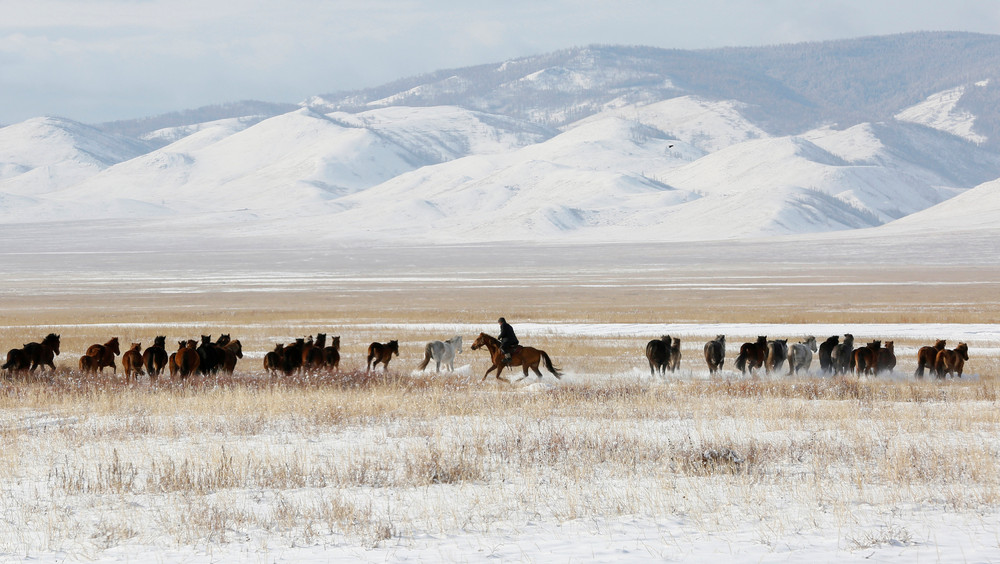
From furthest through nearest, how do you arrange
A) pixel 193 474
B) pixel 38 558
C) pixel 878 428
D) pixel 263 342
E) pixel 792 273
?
pixel 792 273, pixel 263 342, pixel 878 428, pixel 193 474, pixel 38 558

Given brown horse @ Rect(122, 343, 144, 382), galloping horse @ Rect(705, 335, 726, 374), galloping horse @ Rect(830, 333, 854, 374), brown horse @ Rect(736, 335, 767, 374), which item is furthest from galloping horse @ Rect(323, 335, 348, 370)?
galloping horse @ Rect(830, 333, 854, 374)

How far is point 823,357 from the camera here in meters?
21.3

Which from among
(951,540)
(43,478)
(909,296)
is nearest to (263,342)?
(43,478)

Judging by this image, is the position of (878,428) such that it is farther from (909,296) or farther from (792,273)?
(792,273)

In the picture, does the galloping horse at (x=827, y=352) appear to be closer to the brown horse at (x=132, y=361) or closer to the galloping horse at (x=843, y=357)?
the galloping horse at (x=843, y=357)

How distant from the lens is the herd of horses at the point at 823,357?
20141 mm

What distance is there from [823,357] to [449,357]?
25.9 feet

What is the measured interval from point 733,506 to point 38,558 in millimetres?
5718

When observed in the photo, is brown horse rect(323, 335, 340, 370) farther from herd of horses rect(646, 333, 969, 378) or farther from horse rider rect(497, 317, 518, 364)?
herd of horses rect(646, 333, 969, 378)

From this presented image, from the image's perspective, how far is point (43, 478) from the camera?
33.5 ft

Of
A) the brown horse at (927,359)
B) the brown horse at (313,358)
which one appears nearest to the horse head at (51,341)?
the brown horse at (313,358)

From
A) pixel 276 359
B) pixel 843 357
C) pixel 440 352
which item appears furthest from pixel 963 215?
pixel 276 359

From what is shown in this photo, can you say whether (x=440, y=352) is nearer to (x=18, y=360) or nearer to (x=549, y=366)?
(x=549, y=366)

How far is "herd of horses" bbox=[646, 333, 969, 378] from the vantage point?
20.1 metres
